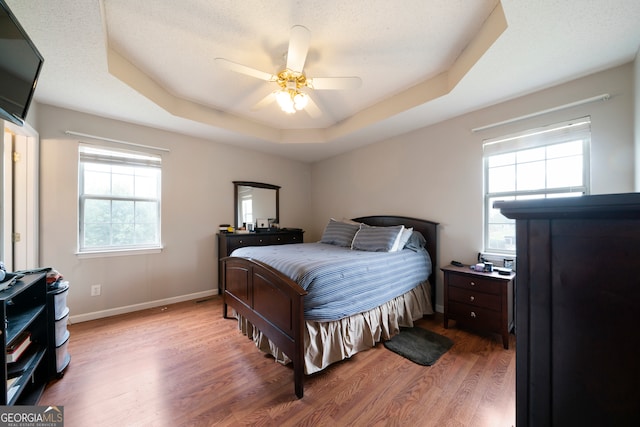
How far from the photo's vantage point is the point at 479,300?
233cm

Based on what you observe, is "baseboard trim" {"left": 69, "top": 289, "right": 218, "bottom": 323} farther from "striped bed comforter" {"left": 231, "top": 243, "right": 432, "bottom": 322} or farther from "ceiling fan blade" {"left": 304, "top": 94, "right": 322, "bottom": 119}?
"ceiling fan blade" {"left": 304, "top": 94, "right": 322, "bottom": 119}

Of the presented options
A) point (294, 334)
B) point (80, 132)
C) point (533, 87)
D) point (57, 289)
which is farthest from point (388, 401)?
point (80, 132)

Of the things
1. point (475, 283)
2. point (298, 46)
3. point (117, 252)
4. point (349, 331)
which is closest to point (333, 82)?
point (298, 46)

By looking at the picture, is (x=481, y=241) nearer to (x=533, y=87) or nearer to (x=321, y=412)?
(x=533, y=87)

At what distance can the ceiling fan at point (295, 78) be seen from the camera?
1720 mm

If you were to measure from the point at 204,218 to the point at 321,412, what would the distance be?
303 cm

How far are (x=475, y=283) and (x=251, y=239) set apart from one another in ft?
→ 9.73

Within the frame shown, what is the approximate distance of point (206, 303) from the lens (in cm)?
334

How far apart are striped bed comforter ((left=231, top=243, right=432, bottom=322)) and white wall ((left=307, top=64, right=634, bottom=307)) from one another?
2.77 feet

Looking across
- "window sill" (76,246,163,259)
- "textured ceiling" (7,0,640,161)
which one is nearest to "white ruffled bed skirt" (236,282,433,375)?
"window sill" (76,246,163,259)

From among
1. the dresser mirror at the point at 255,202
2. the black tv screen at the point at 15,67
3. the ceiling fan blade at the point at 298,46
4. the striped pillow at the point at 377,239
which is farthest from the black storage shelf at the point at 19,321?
the striped pillow at the point at 377,239

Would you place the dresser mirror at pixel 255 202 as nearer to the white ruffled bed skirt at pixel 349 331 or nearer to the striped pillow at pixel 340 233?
the striped pillow at pixel 340 233

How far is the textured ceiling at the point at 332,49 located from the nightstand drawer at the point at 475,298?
77.4 inches

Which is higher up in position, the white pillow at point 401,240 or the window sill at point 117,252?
the white pillow at point 401,240
